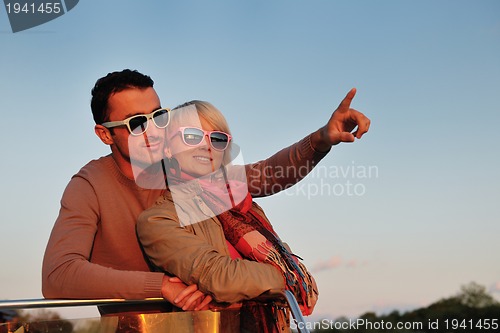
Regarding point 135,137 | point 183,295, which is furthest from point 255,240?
point 135,137

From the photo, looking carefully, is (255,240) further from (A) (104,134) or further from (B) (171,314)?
(A) (104,134)

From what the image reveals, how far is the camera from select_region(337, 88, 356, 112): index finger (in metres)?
3.23

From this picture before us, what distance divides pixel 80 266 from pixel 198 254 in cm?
53

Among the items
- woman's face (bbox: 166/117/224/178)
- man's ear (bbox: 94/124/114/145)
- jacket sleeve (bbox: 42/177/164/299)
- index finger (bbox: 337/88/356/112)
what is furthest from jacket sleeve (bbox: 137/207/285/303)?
index finger (bbox: 337/88/356/112)

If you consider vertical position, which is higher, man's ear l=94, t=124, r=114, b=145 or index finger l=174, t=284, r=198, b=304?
man's ear l=94, t=124, r=114, b=145

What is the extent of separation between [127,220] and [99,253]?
0.70 ft

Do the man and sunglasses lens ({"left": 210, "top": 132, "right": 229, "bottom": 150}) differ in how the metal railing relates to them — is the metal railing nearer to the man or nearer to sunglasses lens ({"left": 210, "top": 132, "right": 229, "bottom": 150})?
the man

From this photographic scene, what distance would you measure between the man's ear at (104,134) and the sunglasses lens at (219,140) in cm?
71

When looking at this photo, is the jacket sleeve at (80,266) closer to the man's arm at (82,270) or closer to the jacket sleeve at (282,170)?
the man's arm at (82,270)

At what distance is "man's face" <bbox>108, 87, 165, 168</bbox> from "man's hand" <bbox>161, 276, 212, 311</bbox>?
2.81 feet

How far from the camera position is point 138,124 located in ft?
11.0

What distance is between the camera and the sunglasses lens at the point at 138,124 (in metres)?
3.33

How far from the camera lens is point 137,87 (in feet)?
11.6

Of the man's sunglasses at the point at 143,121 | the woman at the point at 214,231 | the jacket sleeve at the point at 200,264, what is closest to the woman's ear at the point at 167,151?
the woman at the point at 214,231
